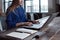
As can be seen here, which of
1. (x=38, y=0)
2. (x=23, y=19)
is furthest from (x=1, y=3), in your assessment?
(x=23, y=19)

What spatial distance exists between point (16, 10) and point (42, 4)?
12.5ft

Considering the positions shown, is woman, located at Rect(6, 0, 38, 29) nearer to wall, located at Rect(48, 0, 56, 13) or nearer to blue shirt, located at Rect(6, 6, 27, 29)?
blue shirt, located at Rect(6, 6, 27, 29)

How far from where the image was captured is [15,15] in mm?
2070

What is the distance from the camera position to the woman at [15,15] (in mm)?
2000

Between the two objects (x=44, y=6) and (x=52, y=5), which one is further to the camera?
(x=44, y=6)

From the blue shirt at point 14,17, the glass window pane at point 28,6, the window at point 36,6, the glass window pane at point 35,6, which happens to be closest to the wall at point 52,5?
the window at point 36,6

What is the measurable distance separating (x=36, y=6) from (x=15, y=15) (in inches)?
155

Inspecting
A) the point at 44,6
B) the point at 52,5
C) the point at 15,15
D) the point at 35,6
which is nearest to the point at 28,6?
the point at 35,6

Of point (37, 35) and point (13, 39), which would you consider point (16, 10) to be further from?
point (13, 39)

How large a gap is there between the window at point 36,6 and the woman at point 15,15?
3.61 metres

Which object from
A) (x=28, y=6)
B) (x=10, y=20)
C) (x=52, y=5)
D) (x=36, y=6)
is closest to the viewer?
(x=10, y=20)

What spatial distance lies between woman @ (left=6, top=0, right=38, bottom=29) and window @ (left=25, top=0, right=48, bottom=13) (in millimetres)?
3610

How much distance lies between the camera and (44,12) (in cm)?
563

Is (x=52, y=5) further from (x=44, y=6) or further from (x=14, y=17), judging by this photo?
(x=14, y=17)
